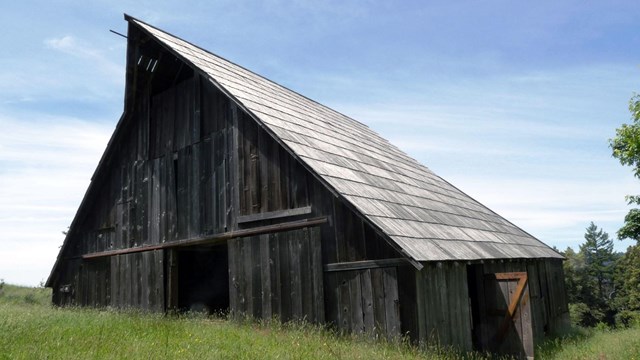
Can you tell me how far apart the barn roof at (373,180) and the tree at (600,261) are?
48858 millimetres

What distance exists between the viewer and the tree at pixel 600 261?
6181 cm

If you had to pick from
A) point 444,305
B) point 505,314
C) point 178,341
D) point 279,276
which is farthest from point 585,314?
point 178,341

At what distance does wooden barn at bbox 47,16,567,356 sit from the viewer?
30.0 feet

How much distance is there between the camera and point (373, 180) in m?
11.5

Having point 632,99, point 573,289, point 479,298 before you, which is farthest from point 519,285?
point 573,289

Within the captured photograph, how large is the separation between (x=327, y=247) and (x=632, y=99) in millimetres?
19120

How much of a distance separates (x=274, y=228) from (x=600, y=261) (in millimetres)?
64976

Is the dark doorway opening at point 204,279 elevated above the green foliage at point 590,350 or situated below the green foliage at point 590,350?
above

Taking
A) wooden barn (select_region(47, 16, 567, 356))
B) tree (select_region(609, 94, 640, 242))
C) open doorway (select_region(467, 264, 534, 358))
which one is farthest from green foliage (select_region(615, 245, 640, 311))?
open doorway (select_region(467, 264, 534, 358))

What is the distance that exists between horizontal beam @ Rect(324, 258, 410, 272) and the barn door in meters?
2.73

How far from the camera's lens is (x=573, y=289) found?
4769 centimetres

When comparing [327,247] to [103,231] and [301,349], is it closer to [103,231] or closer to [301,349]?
[301,349]

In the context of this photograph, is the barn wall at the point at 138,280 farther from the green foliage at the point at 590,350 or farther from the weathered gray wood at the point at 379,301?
the green foliage at the point at 590,350

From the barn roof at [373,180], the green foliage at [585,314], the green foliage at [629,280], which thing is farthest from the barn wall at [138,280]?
the green foliage at [585,314]
